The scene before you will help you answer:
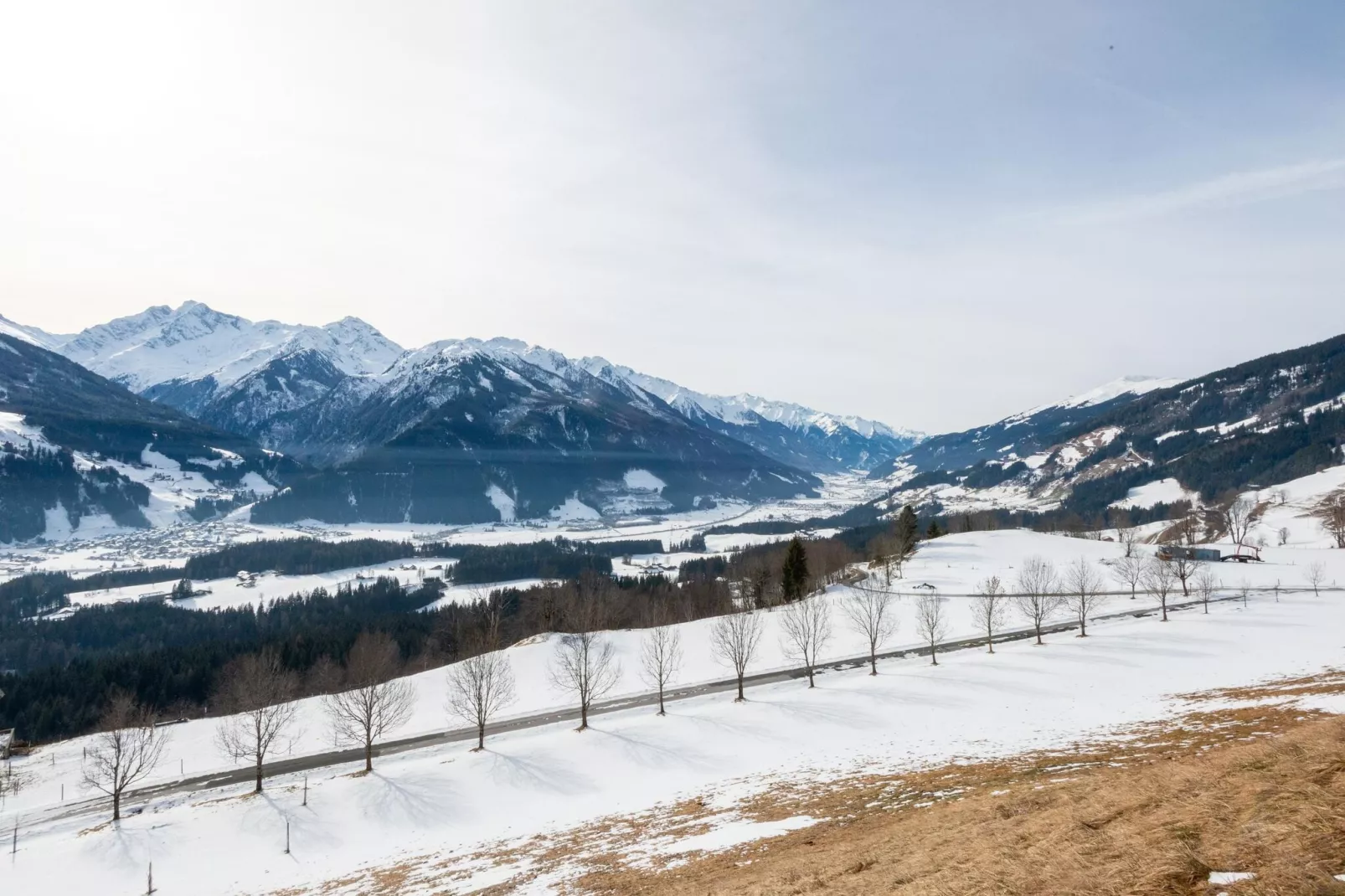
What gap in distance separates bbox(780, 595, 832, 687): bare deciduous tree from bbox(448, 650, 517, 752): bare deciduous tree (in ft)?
112

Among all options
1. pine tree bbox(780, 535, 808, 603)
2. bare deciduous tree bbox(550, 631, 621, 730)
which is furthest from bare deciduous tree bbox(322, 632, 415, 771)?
pine tree bbox(780, 535, 808, 603)

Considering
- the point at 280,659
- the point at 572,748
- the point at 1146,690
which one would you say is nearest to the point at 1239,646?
the point at 1146,690

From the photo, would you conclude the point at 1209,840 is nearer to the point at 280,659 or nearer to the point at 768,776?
the point at 768,776

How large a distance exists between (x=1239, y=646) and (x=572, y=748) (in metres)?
71.2

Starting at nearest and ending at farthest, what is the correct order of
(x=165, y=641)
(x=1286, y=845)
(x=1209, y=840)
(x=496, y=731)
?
(x=1286, y=845), (x=1209, y=840), (x=496, y=731), (x=165, y=641)

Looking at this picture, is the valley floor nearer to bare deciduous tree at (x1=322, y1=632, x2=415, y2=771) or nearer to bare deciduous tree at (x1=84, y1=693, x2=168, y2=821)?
bare deciduous tree at (x1=84, y1=693, x2=168, y2=821)

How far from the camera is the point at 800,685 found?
220 ft

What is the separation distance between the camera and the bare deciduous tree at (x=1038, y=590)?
89.1 metres

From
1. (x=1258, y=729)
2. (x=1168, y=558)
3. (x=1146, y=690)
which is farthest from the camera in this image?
(x=1168, y=558)

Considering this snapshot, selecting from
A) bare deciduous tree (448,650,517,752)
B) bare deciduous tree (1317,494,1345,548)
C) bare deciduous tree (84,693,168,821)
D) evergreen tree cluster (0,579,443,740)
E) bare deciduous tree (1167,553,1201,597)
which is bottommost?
evergreen tree cluster (0,579,443,740)

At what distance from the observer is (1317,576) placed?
325ft

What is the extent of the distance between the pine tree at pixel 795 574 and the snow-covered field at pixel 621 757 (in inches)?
1409

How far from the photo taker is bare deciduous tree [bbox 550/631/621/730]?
6438 cm

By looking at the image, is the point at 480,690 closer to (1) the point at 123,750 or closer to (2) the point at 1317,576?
(1) the point at 123,750
